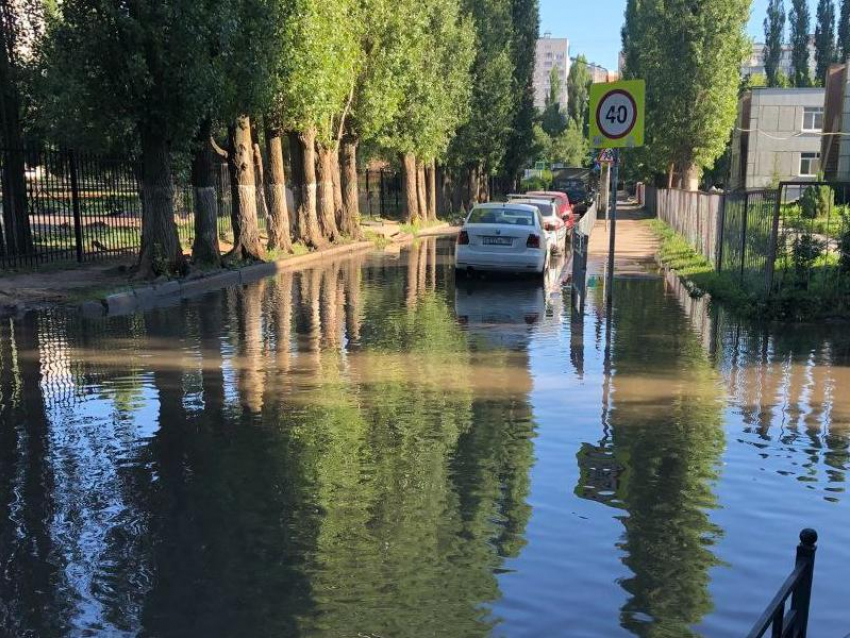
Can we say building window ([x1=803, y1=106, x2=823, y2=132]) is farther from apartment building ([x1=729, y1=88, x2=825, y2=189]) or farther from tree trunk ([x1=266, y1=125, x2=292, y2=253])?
tree trunk ([x1=266, y1=125, x2=292, y2=253])

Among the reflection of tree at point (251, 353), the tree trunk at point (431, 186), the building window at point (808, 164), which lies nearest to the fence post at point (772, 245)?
the reflection of tree at point (251, 353)

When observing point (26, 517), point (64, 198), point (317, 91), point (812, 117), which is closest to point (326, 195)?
point (317, 91)

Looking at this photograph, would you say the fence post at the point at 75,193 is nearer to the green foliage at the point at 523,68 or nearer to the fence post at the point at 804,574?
the fence post at the point at 804,574

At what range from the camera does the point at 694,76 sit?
45312mm

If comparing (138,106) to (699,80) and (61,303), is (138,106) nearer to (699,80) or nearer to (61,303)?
(61,303)

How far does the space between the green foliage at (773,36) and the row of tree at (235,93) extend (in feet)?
218

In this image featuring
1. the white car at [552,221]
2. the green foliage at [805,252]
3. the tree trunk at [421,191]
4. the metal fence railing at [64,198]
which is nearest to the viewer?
the green foliage at [805,252]

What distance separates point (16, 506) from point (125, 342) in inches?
231

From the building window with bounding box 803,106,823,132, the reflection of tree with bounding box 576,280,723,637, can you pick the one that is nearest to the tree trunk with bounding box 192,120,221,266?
the reflection of tree with bounding box 576,280,723,637

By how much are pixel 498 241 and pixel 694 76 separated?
33.5 m

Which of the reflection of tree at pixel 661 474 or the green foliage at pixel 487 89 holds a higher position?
the green foliage at pixel 487 89

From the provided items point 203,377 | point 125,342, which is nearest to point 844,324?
point 203,377

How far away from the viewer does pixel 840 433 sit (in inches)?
262

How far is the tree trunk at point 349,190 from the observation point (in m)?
29.8
